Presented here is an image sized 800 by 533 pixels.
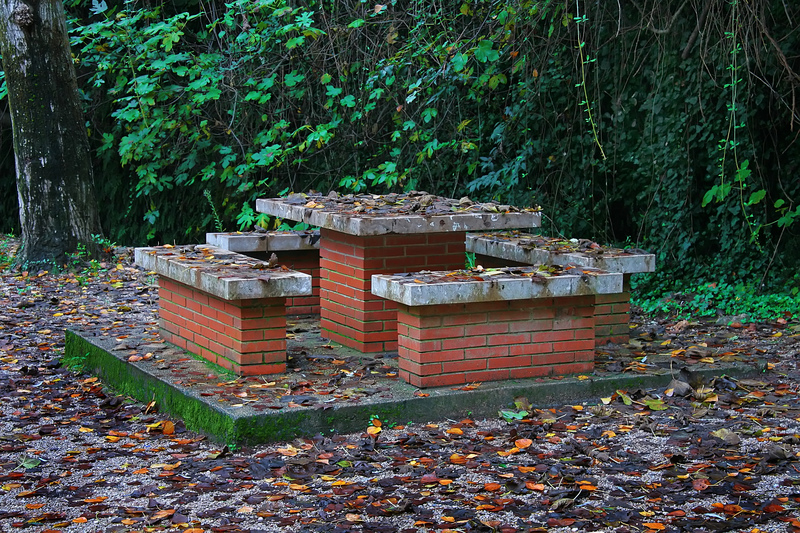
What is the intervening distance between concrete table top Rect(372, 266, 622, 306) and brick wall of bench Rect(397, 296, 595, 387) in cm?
11

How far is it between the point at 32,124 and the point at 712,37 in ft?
24.0

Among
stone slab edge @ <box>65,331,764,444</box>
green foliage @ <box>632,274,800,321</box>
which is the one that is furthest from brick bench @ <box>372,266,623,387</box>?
green foliage @ <box>632,274,800,321</box>

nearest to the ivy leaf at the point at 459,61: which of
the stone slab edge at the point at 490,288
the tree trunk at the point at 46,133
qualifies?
the stone slab edge at the point at 490,288

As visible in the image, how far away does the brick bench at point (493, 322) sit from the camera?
5.19 metres

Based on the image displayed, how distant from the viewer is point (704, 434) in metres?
4.80

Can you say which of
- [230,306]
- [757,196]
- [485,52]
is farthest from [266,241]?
[757,196]

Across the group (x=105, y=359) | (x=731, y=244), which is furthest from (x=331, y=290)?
(x=731, y=244)

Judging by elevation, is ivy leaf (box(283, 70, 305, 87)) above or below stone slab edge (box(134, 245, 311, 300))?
above

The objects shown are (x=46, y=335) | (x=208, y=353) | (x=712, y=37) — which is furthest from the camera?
(x=712, y=37)

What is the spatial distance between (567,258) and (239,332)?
234 cm

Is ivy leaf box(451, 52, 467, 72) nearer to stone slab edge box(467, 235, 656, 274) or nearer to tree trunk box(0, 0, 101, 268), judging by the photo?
stone slab edge box(467, 235, 656, 274)

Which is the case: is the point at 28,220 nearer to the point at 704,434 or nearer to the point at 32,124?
the point at 32,124

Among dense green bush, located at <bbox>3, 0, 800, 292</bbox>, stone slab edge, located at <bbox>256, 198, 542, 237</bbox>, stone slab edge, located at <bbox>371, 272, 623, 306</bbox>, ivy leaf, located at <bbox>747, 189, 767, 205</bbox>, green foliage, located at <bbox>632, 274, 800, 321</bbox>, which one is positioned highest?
dense green bush, located at <bbox>3, 0, 800, 292</bbox>

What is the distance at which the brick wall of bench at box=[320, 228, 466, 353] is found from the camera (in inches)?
243
